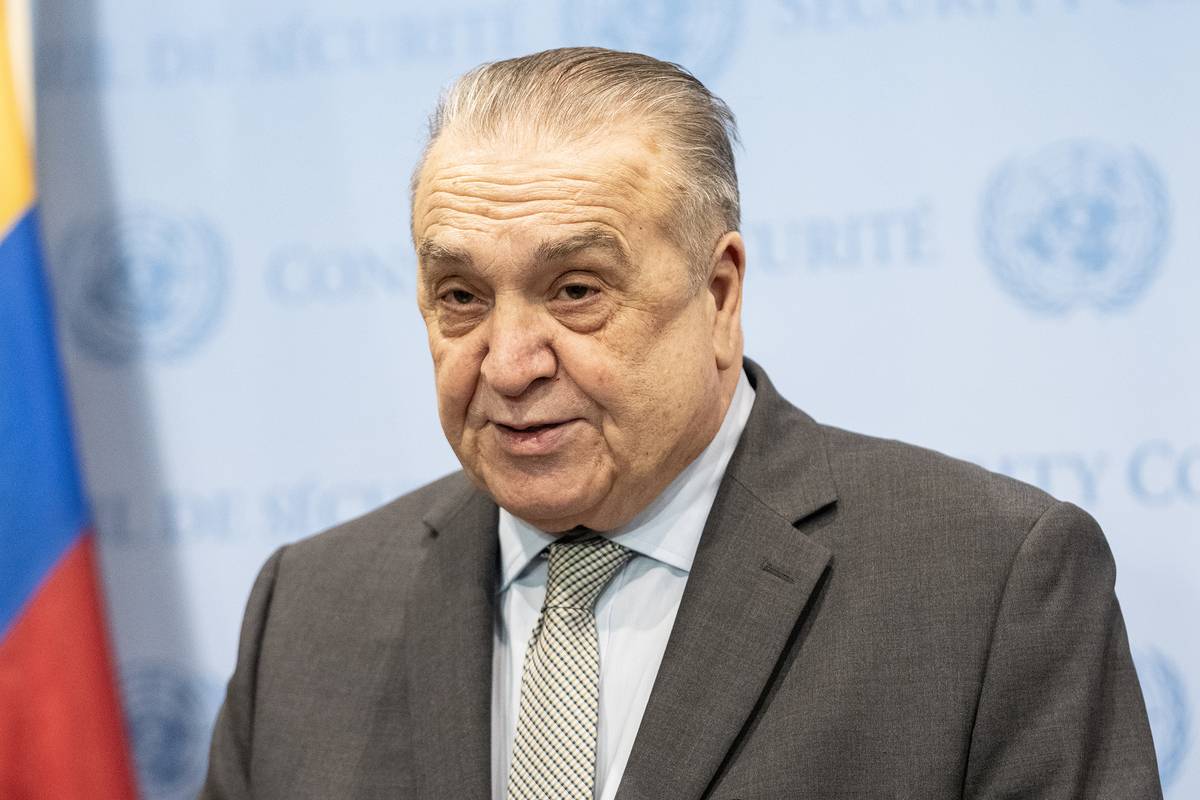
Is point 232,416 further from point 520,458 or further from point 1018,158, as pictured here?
point 1018,158

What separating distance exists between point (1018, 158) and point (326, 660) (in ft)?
5.16

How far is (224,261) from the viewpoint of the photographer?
308 cm

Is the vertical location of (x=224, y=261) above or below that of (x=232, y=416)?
above

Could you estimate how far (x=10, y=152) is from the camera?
113 inches

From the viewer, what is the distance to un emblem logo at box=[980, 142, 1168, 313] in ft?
8.41

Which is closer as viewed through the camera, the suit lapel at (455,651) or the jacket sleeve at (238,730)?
the suit lapel at (455,651)

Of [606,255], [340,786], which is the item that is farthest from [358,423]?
[606,255]

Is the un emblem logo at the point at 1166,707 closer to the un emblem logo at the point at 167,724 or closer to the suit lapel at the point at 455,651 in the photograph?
the suit lapel at the point at 455,651

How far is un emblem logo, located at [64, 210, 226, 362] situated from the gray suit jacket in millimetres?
1143

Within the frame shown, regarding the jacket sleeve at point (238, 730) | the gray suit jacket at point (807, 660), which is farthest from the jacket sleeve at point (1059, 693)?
the jacket sleeve at point (238, 730)

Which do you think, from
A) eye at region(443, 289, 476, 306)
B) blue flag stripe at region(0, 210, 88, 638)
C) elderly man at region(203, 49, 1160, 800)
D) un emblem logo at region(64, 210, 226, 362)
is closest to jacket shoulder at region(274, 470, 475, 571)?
elderly man at region(203, 49, 1160, 800)

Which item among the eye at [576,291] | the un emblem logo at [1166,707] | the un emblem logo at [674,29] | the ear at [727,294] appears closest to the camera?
the eye at [576,291]

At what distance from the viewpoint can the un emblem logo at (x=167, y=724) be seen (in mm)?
3125

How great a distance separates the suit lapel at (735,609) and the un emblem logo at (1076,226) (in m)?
0.79
